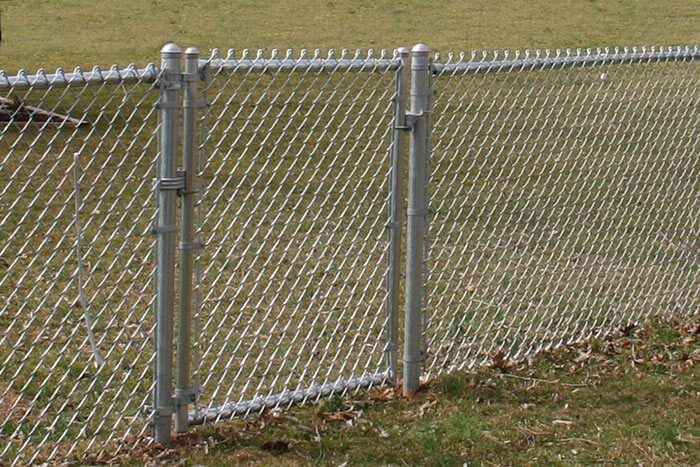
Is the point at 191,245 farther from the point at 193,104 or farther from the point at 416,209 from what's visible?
the point at 416,209

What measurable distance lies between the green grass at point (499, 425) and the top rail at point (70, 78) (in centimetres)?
149

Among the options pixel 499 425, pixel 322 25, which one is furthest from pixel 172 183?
pixel 322 25

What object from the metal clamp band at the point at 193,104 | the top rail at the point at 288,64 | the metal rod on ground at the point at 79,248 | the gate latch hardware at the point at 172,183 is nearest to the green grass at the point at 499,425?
the metal rod on ground at the point at 79,248

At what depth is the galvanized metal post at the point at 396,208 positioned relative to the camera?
15.2 feet

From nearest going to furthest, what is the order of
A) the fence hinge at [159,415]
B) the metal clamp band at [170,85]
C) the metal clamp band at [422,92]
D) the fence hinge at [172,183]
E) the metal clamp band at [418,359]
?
the metal clamp band at [170,85], the fence hinge at [172,183], the fence hinge at [159,415], the metal clamp band at [422,92], the metal clamp band at [418,359]

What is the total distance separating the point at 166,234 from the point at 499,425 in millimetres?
1702

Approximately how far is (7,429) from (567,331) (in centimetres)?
295

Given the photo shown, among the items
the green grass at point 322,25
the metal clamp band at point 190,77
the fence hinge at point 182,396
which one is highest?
the green grass at point 322,25

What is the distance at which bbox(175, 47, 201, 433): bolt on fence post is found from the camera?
402 cm

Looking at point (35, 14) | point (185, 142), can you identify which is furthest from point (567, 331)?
point (35, 14)

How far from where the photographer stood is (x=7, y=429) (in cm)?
455

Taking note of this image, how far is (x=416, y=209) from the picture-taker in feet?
15.7

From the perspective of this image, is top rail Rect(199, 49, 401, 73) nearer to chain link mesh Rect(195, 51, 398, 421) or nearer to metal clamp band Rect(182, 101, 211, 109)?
chain link mesh Rect(195, 51, 398, 421)

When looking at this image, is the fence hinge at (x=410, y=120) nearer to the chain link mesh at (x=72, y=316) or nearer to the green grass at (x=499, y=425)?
the chain link mesh at (x=72, y=316)
